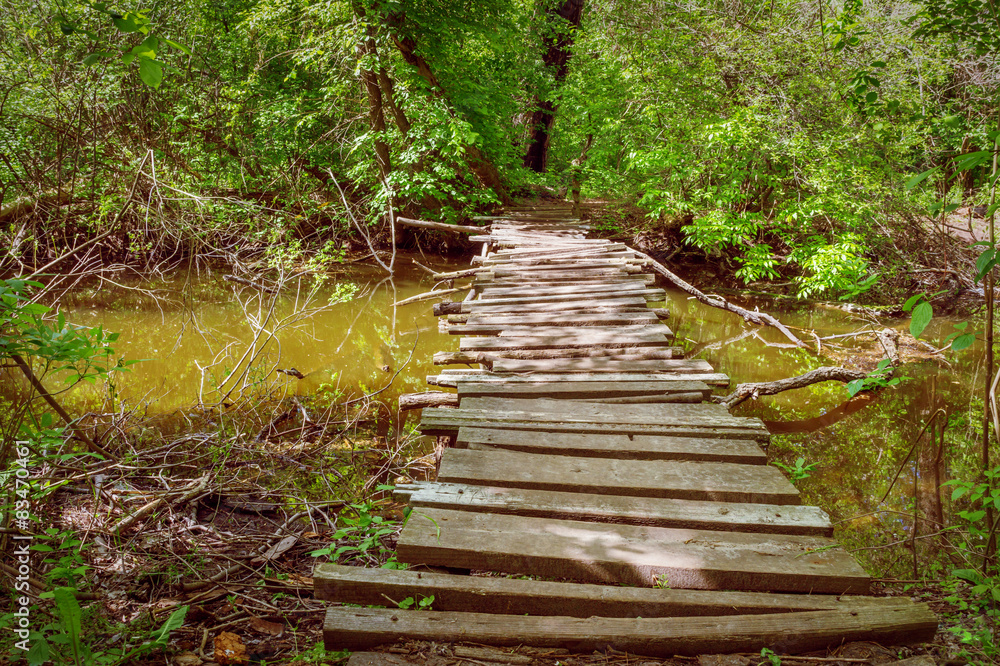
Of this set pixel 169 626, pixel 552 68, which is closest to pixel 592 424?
pixel 169 626

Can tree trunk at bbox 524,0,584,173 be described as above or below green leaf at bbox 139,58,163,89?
above

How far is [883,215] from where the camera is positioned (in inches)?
378

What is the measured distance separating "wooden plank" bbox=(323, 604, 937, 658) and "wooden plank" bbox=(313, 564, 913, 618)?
0.19 ft

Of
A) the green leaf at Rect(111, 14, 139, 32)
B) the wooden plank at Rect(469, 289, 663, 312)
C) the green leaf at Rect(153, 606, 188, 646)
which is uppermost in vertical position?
the green leaf at Rect(111, 14, 139, 32)

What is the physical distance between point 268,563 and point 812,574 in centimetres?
257

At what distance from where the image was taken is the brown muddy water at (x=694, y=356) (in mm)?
4617

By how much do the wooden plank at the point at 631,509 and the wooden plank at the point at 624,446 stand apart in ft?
1.32

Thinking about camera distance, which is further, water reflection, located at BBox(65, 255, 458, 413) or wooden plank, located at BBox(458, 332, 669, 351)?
water reflection, located at BBox(65, 255, 458, 413)

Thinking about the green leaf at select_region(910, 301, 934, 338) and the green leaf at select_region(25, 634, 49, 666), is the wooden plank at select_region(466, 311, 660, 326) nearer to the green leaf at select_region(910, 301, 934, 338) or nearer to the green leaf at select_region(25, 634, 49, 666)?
the green leaf at select_region(910, 301, 934, 338)

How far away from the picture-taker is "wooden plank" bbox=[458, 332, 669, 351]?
Result: 14.8 ft

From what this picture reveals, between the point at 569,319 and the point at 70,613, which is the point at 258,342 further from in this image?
the point at 70,613

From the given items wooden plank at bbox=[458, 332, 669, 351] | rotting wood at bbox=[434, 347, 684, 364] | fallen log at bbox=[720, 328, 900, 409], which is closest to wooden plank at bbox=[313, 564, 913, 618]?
rotting wood at bbox=[434, 347, 684, 364]

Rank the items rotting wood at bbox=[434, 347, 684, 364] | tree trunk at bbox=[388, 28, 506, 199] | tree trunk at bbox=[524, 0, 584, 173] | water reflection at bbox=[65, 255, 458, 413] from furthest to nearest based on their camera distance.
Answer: tree trunk at bbox=[524, 0, 584, 173]
tree trunk at bbox=[388, 28, 506, 199]
water reflection at bbox=[65, 255, 458, 413]
rotting wood at bbox=[434, 347, 684, 364]

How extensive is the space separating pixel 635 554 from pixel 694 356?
20.0 feet
